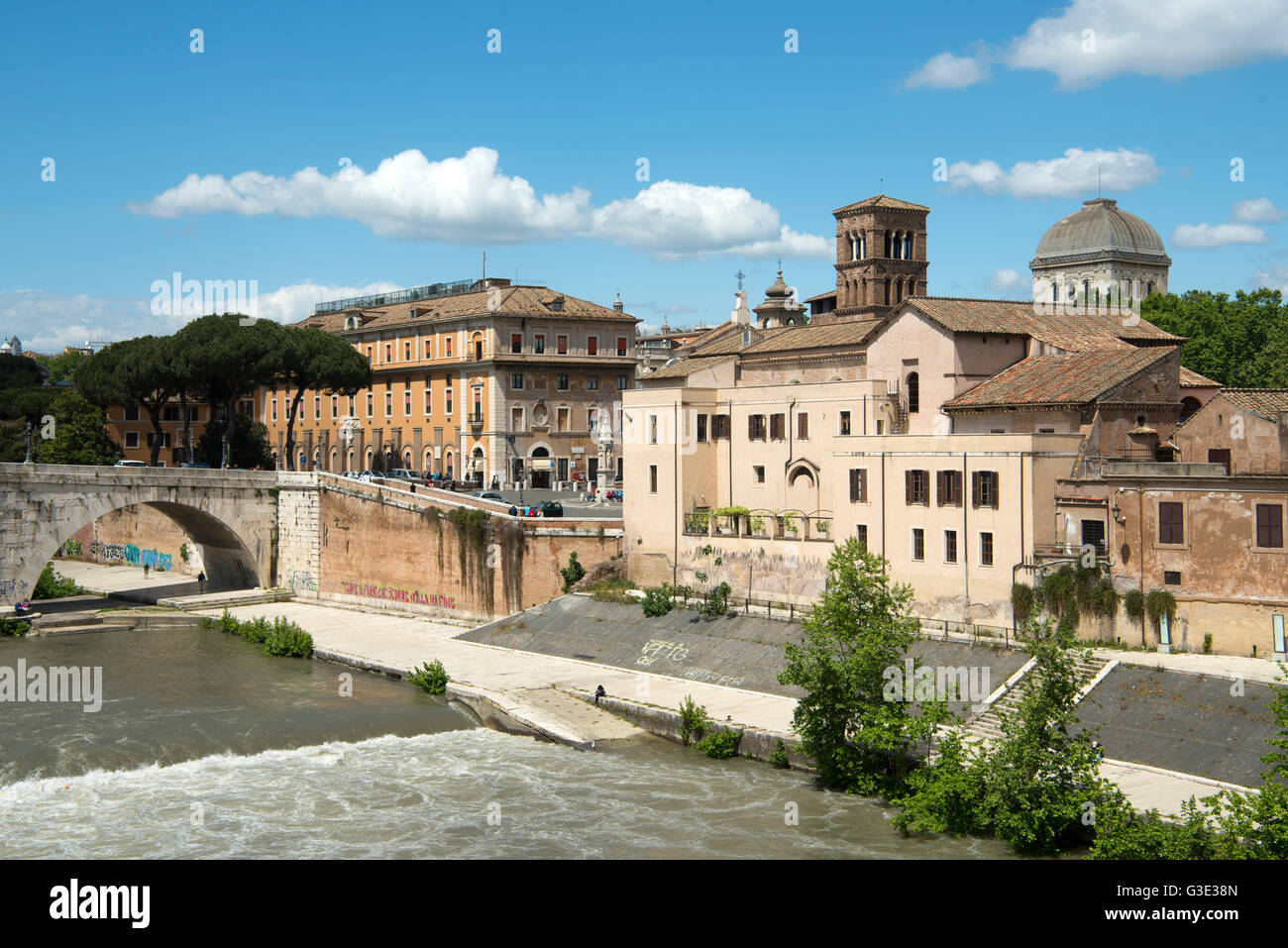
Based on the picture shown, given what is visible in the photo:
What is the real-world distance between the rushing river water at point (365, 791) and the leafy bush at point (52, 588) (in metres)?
19.0

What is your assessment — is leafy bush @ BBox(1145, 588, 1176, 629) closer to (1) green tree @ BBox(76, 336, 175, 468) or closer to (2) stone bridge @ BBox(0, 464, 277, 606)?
(2) stone bridge @ BBox(0, 464, 277, 606)

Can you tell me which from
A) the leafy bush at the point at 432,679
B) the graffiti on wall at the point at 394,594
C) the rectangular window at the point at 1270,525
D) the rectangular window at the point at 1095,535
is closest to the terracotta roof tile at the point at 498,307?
the graffiti on wall at the point at 394,594

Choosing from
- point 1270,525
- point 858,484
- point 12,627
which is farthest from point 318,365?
point 1270,525

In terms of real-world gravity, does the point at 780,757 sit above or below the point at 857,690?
below

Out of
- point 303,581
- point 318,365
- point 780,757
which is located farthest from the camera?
point 318,365

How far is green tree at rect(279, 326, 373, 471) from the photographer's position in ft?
226

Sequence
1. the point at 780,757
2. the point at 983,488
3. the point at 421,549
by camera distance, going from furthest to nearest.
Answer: the point at 421,549, the point at 983,488, the point at 780,757

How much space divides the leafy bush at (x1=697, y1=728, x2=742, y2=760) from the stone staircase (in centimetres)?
552

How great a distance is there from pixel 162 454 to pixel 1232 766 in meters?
79.3

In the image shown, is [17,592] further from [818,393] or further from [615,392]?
[615,392]

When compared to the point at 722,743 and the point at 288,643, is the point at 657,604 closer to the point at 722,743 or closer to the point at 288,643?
the point at 722,743

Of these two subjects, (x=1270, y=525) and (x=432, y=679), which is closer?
(x=1270, y=525)

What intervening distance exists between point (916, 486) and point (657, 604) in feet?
32.7

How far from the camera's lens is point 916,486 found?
37.7 m
